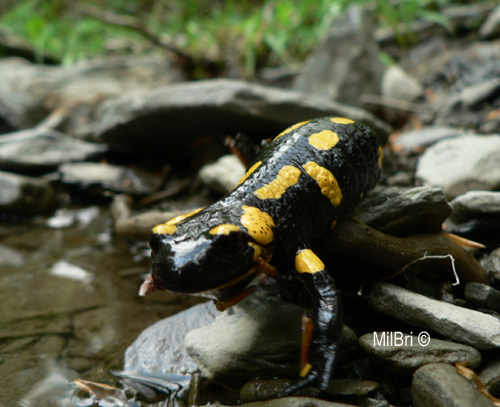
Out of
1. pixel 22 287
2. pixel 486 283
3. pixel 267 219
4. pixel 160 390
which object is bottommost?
pixel 22 287

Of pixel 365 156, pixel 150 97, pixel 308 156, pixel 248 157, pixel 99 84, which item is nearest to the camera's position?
pixel 308 156

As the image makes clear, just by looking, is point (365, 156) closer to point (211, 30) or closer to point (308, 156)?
point (308, 156)

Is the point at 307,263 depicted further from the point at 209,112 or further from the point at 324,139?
the point at 209,112

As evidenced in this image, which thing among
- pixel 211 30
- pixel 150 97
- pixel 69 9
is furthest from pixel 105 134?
pixel 69 9

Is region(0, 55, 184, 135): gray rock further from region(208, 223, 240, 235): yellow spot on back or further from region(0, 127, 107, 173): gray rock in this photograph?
region(208, 223, 240, 235): yellow spot on back

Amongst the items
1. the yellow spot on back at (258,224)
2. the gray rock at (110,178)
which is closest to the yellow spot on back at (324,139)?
the yellow spot on back at (258,224)
